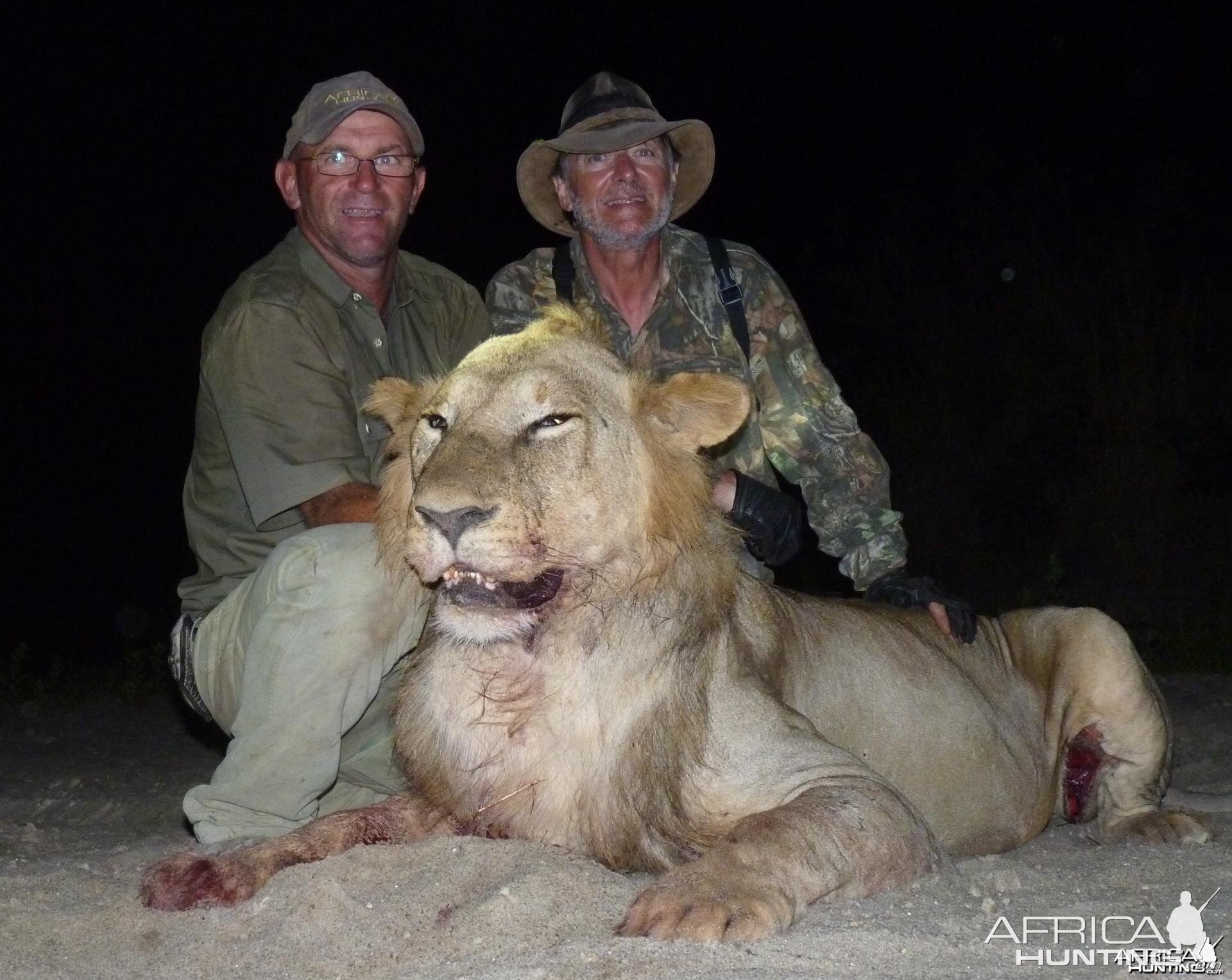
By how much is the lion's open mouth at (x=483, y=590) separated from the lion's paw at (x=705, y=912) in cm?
68

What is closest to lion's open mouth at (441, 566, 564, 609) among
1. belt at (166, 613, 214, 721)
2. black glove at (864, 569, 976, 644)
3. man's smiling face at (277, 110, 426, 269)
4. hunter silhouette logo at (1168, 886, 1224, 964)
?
hunter silhouette logo at (1168, 886, 1224, 964)

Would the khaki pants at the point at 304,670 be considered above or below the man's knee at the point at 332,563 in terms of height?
below

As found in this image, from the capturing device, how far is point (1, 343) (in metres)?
23.5

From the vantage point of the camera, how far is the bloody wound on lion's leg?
4.65 m

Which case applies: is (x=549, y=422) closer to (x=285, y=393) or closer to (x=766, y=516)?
(x=766, y=516)

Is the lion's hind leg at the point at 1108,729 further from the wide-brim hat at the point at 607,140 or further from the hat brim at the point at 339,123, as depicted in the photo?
the hat brim at the point at 339,123

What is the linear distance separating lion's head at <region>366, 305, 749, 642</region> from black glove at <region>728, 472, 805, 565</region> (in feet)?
1.81

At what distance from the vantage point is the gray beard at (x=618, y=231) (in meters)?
5.08

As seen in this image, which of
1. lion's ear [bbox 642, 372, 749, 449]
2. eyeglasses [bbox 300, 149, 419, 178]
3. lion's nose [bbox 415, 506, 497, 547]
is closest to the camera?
lion's nose [bbox 415, 506, 497, 547]

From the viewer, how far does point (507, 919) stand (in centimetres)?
283

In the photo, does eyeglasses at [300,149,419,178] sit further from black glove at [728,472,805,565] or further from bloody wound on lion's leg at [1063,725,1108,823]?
bloody wound on lion's leg at [1063,725,1108,823]

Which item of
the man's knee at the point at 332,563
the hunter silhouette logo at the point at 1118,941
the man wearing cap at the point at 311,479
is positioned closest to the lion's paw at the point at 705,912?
the hunter silhouette logo at the point at 1118,941

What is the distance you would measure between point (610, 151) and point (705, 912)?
3.12m

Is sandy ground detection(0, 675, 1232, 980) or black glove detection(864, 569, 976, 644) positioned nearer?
sandy ground detection(0, 675, 1232, 980)
